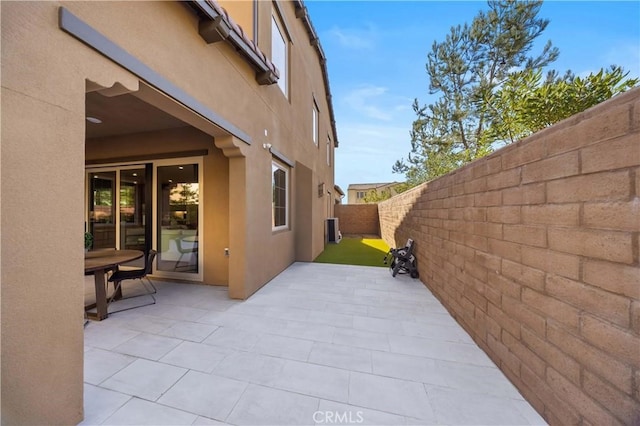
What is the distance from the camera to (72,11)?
166cm

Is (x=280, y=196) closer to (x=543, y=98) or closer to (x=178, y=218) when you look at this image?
(x=178, y=218)

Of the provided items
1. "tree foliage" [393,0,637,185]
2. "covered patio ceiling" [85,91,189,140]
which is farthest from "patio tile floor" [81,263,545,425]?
"tree foliage" [393,0,637,185]

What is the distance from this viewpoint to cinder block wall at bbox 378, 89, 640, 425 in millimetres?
1288

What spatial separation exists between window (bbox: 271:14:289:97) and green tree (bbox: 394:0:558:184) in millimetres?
5958

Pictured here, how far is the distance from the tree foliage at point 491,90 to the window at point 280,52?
491 cm

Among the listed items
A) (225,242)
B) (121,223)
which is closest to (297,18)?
(225,242)

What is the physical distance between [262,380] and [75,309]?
150 centimetres

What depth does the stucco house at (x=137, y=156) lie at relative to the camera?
4.58 ft

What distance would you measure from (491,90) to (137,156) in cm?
1077

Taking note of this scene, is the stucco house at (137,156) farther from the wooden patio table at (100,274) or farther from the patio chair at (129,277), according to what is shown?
the wooden patio table at (100,274)

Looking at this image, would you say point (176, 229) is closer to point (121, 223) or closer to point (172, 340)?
point (121, 223)

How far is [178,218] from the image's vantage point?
5203mm

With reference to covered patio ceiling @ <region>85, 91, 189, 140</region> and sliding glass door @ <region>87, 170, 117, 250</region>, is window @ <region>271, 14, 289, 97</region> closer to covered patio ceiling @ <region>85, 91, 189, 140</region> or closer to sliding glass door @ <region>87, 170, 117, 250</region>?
covered patio ceiling @ <region>85, 91, 189, 140</region>

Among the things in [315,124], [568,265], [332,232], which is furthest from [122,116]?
[332,232]
